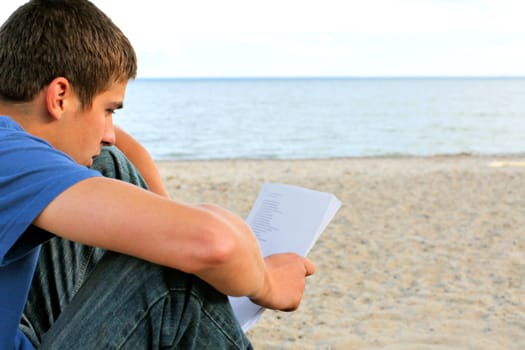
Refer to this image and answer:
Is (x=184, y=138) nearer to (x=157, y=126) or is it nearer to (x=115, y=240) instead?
(x=157, y=126)

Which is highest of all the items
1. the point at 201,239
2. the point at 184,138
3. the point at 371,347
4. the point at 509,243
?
the point at 201,239

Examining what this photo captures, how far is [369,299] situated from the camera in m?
3.76

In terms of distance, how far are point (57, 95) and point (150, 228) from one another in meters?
0.41

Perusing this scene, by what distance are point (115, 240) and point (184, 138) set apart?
22046 millimetres

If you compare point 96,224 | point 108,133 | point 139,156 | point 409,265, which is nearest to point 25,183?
point 96,224

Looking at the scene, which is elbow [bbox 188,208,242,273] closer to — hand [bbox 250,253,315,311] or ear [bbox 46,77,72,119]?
hand [bbox 250,253,315,311]

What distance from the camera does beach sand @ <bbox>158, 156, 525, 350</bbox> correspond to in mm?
3184

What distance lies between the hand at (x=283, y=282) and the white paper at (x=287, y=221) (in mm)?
101

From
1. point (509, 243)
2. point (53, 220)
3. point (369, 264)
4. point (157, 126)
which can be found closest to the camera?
point (53, 220)

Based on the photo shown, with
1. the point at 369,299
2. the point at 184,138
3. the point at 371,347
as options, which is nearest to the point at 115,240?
the point at 371,347

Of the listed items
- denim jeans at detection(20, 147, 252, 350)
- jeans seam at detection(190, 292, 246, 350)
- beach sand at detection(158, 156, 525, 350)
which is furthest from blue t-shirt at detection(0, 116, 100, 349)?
beach sand at detection(158, 156, 525, 350)

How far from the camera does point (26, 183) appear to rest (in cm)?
116

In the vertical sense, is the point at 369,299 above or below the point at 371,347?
below

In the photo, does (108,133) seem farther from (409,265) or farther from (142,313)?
(409,265)
